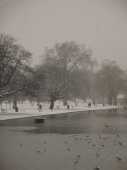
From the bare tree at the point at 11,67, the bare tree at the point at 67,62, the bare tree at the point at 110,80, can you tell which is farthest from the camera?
the bare tree at the point at 110,80

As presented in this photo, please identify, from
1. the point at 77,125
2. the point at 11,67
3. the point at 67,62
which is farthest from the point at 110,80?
the point at 77,125

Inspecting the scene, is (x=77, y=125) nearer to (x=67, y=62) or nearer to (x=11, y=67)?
(x=11, y=67)

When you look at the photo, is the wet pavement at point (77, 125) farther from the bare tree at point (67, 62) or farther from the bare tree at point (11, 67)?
the bare tree at point (67, 62)

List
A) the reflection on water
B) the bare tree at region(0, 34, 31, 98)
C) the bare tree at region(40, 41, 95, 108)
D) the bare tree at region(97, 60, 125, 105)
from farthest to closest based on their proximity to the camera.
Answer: the bare tree at region(97, 60, 125, 105), the bare tree at region(40, 41, 95, 108), the bare tree at region(0, 34, 31, 98), the reflection on water

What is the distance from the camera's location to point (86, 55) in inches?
2047

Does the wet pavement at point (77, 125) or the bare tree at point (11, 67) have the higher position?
the bare tree at point (11, 67)

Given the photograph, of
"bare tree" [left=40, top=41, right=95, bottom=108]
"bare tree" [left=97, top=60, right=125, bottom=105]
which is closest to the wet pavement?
"bare tree" [left=40, top=41, right=95, bottom=108]

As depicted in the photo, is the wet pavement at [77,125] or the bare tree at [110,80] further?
the bare tree at [110,80]

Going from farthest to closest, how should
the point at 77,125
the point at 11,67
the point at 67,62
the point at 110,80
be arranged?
the point at 110,80
the point at 67,62
the point at 11,67
the point at 77,125

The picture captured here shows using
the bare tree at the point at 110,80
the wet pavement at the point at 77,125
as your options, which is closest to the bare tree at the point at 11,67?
the wet pavement at the point at 77,125

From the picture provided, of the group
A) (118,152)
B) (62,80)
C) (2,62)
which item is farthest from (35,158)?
(62,80)

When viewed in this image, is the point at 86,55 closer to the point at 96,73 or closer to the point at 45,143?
the point at 96,73

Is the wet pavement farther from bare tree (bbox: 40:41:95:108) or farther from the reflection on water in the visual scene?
bare tree (bbox: 40:41:95:108)

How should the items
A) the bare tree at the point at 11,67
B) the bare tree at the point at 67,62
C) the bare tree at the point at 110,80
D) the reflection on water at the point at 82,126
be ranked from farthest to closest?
1. the bare tree at the point at 110,80
2. the bare tree at the point at 67,62
3. the bare tree at the point at 11,67
4. the reflection on water at the point at 82,126
